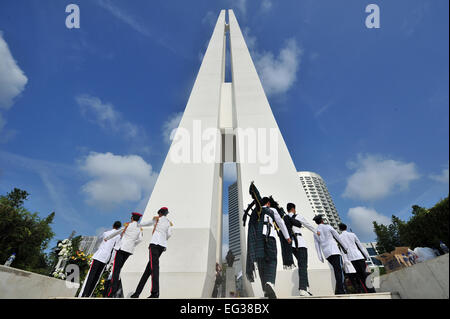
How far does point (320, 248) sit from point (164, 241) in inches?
134

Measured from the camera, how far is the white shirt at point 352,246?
4172 mm

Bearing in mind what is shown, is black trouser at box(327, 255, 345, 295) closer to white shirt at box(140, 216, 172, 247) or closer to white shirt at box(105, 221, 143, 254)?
white shirt at box(140, 216, 172, 247)

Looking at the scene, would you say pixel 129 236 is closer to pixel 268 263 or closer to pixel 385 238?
pixel 268 263

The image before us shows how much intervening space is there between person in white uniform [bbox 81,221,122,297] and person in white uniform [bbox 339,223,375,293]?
5.11 meters

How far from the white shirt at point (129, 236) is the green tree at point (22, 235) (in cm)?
1843

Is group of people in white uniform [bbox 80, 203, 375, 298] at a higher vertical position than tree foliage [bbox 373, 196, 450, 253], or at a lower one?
lower

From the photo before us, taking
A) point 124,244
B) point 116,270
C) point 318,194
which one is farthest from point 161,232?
point 318,194

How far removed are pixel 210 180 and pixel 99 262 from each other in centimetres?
493

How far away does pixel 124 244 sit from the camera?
405 cm

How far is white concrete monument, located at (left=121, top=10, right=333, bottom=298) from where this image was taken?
240 inches

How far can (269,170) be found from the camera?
847cm

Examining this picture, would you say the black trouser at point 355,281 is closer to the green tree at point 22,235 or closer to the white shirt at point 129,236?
the white shirt at point 129,236

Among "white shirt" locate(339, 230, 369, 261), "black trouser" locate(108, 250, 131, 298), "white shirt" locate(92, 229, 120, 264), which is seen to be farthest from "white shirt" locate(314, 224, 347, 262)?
"white shirt" locate(92, 229, 120, 264)
